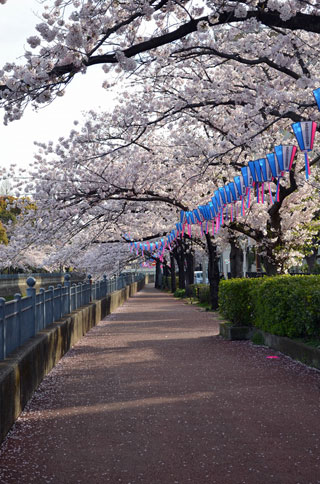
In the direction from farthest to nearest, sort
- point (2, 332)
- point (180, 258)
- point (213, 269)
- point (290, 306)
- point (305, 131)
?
point (180, 258) < point (213, 269) < point (290, 306) < point (305, 131) < point (2, 332)

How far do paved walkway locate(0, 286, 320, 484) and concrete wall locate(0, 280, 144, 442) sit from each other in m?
0.20

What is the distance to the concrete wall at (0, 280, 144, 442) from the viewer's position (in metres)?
7.15

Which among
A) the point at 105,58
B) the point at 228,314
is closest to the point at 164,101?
the point at 228,314

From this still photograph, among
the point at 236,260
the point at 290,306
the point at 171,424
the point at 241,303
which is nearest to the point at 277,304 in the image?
the point at 290,306

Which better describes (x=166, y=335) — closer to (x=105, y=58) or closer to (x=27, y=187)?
(x=27, y=187)

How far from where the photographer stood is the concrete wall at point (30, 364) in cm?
715

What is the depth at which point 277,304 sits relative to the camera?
13086 mm

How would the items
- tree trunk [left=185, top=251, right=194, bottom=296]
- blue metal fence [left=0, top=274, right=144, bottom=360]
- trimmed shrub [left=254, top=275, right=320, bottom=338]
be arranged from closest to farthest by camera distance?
blue metal fence [left=0, top=274, right=144, bottom=360]
trimmed shrub [left=254, top=275, right=320, bottom=338]
tree trunk [left=185, top=251, right=194, bottom=296]

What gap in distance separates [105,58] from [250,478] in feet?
14.7

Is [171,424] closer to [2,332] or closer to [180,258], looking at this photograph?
[2,332]

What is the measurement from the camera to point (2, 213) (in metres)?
66.1

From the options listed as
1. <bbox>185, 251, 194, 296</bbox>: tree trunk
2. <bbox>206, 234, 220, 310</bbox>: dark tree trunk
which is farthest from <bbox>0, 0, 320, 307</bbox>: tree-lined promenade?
<bbox>185, 251, 194, 296</bbox>: tree trunk

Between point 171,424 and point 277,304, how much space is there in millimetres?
6216

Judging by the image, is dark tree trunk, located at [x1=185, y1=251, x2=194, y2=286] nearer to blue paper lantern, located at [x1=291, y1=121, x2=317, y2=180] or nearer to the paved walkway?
the paved walkway
